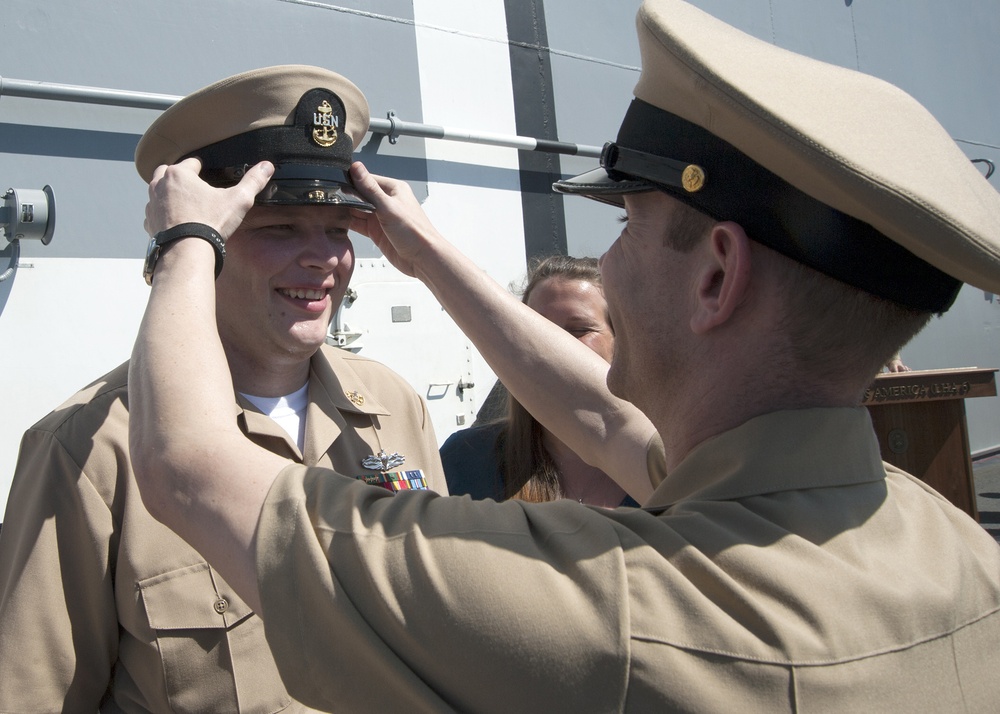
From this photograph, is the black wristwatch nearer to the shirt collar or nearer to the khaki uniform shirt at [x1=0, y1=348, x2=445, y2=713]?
the khaki uniform shirt at [x1=0, y1=348, x2=445, y2=713]

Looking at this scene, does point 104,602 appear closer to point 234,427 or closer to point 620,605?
point 234,427

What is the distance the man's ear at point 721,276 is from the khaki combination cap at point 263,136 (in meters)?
0.91

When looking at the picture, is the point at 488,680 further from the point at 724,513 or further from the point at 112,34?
the point at 112,34

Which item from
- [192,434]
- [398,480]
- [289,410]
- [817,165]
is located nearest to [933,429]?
A: [398,480]

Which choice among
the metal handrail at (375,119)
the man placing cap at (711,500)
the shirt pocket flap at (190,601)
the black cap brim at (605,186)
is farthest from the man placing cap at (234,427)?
the metal handrail at (375,119)

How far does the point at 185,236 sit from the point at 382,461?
849 mm

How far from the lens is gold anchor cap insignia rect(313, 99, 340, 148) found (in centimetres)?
192

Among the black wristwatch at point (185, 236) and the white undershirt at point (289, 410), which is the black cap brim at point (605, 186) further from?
the white undershirt at point (289, 410)

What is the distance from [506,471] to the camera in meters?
2.69

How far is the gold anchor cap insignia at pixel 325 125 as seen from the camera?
192 centimetres

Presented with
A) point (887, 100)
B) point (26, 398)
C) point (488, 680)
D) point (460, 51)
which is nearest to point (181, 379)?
point (488, 680)

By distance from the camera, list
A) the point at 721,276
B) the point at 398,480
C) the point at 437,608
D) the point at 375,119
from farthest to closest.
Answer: the point at 375,119, the point at 398,480, the point at 721,276, the point at 437,608

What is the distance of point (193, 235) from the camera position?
1.29 metres

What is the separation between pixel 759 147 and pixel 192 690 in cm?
133
